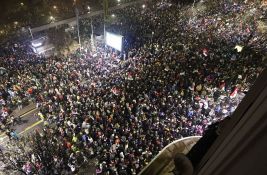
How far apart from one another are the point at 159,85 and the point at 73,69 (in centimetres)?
992

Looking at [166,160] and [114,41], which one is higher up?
[166,160]

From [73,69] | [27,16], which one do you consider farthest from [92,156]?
[27,16]

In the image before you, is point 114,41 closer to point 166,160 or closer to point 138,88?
point 138,88

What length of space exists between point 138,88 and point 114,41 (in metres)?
10.7

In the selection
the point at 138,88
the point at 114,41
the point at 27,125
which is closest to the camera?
the point at 27,125

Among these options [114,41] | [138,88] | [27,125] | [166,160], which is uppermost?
[166,160]

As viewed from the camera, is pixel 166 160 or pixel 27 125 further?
pixel 27 125

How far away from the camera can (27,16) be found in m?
50.5

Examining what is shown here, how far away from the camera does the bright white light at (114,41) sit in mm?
30344

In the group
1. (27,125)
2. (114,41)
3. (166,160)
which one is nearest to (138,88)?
(27,125)

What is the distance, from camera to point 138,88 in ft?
74.0

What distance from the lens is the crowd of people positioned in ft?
57.2

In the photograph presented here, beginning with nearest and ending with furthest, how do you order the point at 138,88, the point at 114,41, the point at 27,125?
the point at 27,125
the point at 138,88
the point at 114,41

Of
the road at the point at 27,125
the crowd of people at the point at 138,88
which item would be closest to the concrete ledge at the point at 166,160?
the crowd of people at the point at 138,88
